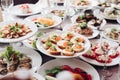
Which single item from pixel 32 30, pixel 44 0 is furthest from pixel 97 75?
pixel 44 0

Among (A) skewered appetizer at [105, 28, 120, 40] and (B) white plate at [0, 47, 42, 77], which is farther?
(A) skewered appetizer at [105, 28, 120, 40]

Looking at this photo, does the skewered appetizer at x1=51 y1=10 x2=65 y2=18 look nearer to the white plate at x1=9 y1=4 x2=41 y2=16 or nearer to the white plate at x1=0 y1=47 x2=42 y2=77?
the white plate at x1=9 y1=4 x2=41 y2=16

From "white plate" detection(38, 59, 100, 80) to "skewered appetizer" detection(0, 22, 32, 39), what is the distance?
27 centimetres

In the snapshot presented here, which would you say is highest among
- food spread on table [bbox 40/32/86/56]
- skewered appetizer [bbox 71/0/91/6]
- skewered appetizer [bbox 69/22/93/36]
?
skewered appetizer [bbox 71/0/91/6]

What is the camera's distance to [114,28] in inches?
67.4

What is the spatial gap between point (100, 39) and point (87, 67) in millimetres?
360

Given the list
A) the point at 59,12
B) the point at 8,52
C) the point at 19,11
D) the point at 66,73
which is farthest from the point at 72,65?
the point at 19,11

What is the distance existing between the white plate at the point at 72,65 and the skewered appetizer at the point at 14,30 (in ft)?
0.89

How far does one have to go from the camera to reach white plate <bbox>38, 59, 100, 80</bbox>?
127cm

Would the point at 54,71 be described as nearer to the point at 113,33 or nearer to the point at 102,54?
the point at 102,54

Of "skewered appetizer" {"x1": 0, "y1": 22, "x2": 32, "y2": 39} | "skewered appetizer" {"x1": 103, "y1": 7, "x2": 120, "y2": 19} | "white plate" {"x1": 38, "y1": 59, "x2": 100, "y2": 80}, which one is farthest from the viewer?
"skewered appetizer" {"x1": 103, "y1": 7, "x2": 120, "y2": 19}

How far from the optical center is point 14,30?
4.87 feet

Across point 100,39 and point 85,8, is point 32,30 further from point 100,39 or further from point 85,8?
point 85,8

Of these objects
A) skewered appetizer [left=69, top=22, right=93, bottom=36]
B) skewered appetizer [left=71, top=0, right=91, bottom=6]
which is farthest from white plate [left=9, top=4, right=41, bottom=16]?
skewered appetizer [left=69, top=22, right=93, bottom=36]
